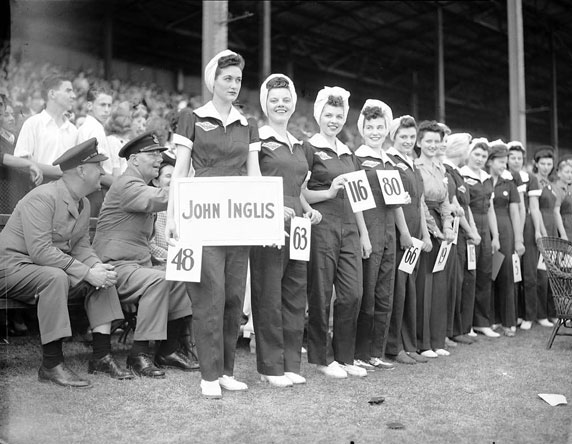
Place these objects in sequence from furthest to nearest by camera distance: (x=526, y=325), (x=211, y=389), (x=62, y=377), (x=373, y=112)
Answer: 1. (x=526, y=325)
2. (x=373, y=112)
3. (x=62, y=377)
4. (x=211, y=389)

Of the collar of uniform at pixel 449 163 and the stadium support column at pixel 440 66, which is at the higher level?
the stadium support column at pixel 440 66

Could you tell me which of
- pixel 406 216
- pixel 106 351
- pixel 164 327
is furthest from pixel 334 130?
pixel 106 351

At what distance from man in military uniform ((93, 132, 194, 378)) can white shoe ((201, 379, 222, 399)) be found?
577 millimetres

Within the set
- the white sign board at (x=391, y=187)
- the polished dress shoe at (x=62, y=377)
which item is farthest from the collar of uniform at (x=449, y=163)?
the polished dress shoe at (x=62, y=377)

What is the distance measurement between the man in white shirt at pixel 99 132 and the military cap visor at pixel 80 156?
2.14 feet

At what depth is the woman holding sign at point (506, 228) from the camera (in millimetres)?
6996

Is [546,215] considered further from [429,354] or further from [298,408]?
[298,408]

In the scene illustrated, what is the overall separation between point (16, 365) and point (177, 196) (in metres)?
1.87

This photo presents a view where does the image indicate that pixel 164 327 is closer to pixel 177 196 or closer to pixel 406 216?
pixel 177 196

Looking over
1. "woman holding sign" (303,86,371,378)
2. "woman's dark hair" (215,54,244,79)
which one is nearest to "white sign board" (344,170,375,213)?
"woman holding sign" (303,86,371,378)

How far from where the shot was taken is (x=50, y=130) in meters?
5.34

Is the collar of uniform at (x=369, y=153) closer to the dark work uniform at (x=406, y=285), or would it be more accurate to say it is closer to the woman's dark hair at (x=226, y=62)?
the dark work uniform at (x=406, y=285)

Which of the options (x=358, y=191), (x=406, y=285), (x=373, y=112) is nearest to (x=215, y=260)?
(x=358, y=191)

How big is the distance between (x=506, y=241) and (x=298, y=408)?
3.89 metres
